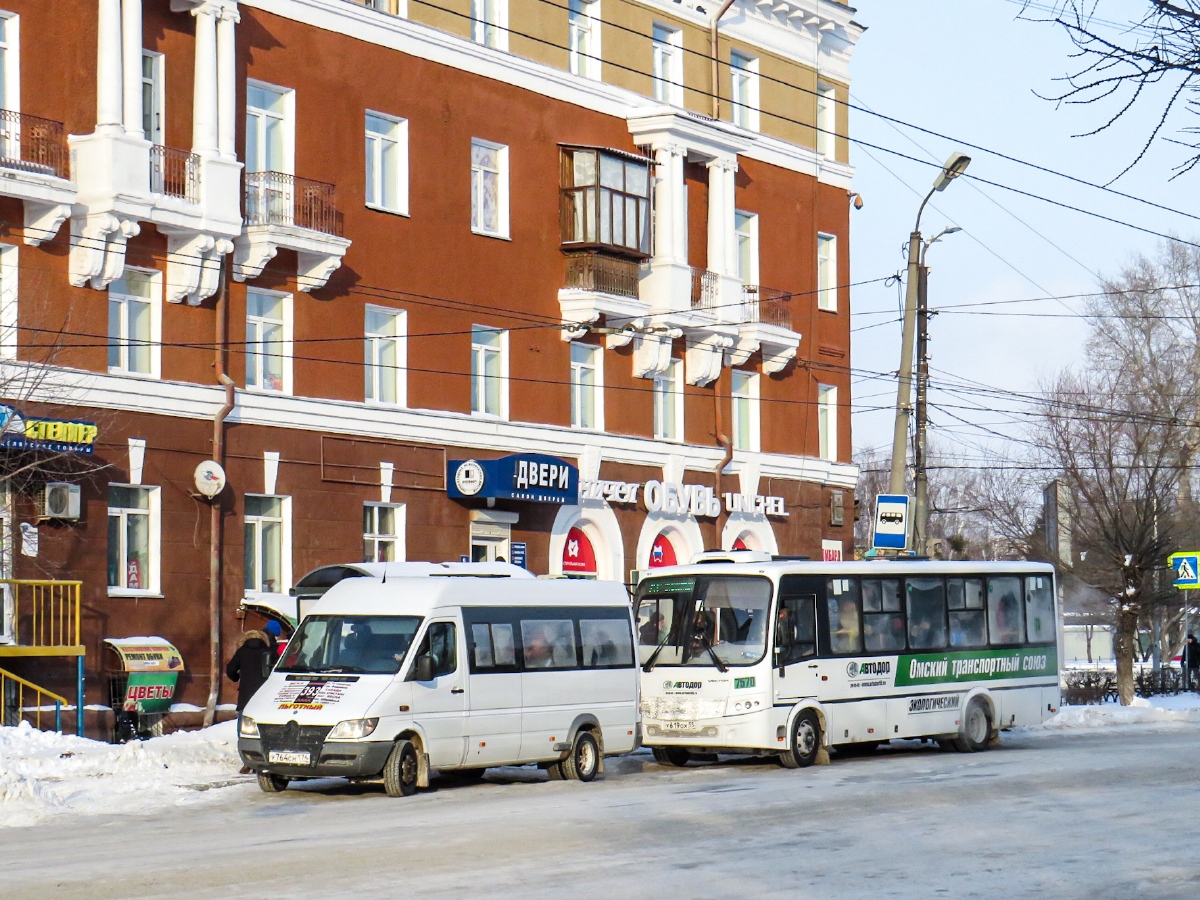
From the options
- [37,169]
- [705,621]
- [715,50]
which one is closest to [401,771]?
[705,621]

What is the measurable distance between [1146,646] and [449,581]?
75.2 meters

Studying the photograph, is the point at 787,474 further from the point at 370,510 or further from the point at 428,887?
the point at 428,887

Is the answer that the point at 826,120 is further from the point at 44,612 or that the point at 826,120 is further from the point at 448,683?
the point at 448,683

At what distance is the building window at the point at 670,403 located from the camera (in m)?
38.2

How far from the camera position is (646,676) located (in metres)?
22.9

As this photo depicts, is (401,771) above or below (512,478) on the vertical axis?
below

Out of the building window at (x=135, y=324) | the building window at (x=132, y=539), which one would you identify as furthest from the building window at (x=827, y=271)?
the building window at (x=132, y=539)

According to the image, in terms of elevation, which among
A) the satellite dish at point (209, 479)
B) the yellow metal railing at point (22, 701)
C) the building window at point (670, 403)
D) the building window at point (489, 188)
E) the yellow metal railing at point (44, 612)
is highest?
the building window at point (489, 188)

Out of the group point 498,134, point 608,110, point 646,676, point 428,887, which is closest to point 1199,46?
point 428,887

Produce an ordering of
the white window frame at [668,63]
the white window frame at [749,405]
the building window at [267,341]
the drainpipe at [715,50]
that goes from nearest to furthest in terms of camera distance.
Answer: the building window at [267,341], the white window frame at [668,63], the drainpipe at [715,50], the white window frame at [749,405]

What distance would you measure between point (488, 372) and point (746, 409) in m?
8.79

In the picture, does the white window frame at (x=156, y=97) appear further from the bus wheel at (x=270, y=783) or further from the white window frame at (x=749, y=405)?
the white window frame at (x=749, y=405)

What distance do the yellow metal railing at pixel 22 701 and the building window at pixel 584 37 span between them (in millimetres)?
16706

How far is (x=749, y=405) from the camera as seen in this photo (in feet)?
134
